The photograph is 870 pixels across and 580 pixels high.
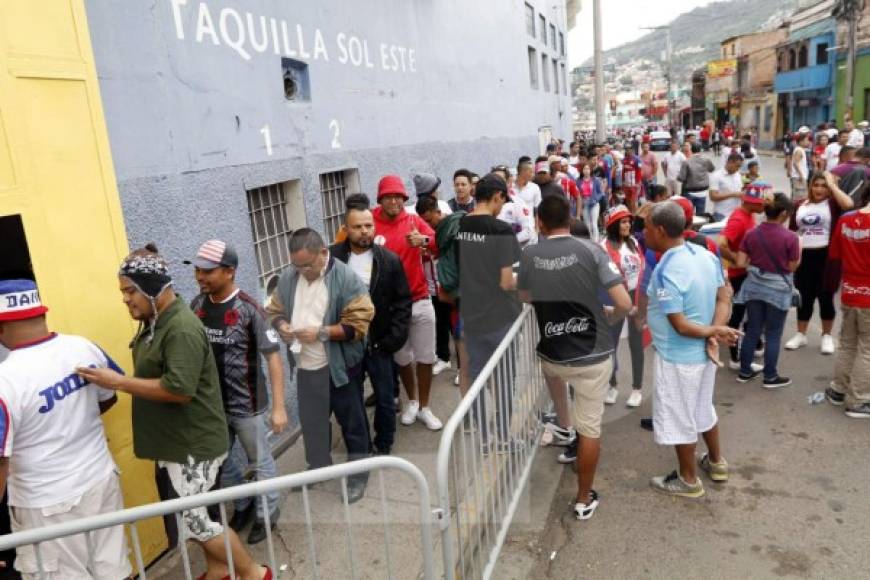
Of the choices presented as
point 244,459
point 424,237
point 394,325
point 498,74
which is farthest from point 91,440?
point 498,74

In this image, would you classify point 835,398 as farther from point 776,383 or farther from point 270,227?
point 270,227

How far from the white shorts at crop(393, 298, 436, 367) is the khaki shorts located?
152cm

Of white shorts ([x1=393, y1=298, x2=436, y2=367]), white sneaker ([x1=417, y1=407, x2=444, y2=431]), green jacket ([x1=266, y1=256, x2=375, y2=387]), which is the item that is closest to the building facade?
white shorts ([x1=393, y1=298, x2=436, y2=367])

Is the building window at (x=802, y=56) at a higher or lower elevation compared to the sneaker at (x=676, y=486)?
higher

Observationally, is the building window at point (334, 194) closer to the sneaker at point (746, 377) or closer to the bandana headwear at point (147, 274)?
→ the bandana headwear at point (147, 274)

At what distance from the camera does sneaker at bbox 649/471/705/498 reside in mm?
3916

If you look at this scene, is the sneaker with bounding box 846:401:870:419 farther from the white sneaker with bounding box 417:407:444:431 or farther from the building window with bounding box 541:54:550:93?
the building window with bounding box 541:54:550:93

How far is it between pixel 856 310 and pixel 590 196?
7001mm

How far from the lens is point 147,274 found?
2.76 metres

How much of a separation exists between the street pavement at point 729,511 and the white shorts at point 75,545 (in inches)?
77.3

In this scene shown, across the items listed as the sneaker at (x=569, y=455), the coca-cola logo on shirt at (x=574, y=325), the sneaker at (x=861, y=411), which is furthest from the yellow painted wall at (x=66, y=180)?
the sneaker at (x=861, y=411)

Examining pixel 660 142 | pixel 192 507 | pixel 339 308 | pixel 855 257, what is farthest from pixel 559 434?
pixel 660 142

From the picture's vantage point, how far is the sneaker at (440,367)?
20.5ft

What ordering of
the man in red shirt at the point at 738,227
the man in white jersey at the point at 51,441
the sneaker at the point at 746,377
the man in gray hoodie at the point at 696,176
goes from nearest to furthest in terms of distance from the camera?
the man in white jersey at the point at 51,441, the man in red shirt at the point at 738,227, the sneaker at the point at 746,377, the man in gray hoodie at the point at 696,176
